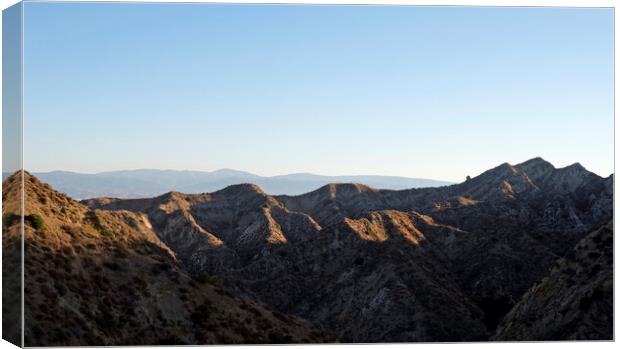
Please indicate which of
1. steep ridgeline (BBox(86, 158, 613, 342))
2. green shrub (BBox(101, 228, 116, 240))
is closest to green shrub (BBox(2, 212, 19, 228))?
green shrub (BBox(101, 228, 116, 240))

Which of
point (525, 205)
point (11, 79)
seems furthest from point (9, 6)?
point (525, 205)

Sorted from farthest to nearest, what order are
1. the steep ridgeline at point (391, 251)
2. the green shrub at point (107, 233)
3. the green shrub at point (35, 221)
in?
the steep ridgeline at point (391, 251), the green shrub at point (107, 233), the green shrub at point (35, 221)

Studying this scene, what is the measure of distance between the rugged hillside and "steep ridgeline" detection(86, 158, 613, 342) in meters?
7.67

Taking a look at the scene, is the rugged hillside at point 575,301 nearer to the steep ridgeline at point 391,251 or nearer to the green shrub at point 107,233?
the steep ridgeline at point 391,251

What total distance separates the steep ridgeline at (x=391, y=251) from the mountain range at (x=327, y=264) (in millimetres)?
302

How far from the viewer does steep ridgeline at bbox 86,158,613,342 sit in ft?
240

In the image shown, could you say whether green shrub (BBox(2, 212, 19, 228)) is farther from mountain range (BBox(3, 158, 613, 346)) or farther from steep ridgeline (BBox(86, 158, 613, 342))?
steep ridgeline (BBox(86, 158, 613, 342))

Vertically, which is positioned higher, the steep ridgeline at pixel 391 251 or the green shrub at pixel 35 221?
the green shrub at pixel 35 221

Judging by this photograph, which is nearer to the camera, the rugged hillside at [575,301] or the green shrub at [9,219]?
the green shrub at [9,219]

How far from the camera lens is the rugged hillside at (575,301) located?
33.4 metres

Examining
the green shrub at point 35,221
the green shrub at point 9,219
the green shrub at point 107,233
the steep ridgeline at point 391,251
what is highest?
the green shrub at point 9,219

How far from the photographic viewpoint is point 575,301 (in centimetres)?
3838

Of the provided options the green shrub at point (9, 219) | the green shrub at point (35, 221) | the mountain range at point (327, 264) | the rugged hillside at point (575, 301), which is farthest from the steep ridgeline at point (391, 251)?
the green shrub at point (9, 219)

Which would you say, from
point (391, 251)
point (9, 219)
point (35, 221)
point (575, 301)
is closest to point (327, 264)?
Answer: point (391, 251)
